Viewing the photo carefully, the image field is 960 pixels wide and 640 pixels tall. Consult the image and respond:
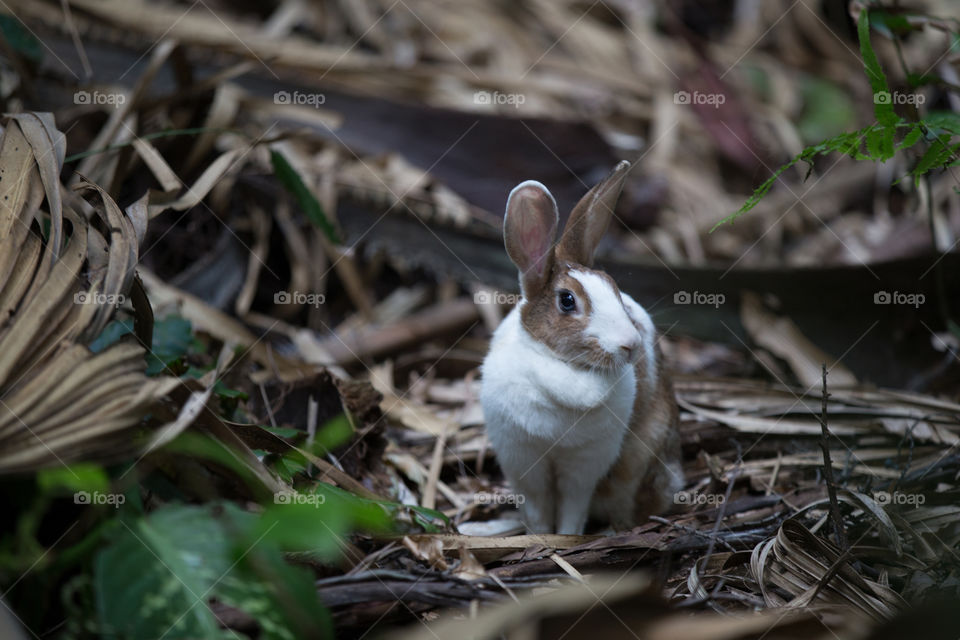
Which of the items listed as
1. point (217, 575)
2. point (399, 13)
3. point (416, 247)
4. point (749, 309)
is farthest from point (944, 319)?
point (399, 13)

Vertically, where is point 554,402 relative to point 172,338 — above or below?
below

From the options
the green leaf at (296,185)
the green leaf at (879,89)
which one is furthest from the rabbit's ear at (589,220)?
the green leaf at (296,185)

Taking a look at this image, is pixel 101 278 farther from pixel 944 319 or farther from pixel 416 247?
pixel 944 319

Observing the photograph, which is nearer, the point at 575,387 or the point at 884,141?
the point at 884,141

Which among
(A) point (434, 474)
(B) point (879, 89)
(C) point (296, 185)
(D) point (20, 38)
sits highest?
(D) point (20, 38)

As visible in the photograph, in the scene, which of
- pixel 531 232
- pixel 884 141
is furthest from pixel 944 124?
pixel 531 232

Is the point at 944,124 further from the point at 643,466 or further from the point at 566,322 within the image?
the point at 643,466

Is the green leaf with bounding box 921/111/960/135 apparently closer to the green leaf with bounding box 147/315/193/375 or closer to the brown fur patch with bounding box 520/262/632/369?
the brown fur patch with bounding box 520/262/632/369
